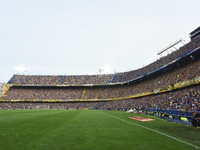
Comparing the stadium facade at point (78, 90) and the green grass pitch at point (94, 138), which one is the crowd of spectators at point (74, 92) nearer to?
the stadium facade at point (78, 90)

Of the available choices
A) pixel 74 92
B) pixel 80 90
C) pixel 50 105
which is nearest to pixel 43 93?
pixel 50 105

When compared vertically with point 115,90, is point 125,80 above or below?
above

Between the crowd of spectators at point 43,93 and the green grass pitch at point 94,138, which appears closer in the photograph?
the green grass pitch at point 94,138

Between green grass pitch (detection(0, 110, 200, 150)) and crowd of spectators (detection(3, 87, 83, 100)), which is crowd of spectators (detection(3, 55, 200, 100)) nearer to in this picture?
crowd of spectators (detection(3, 87, 83, 100))

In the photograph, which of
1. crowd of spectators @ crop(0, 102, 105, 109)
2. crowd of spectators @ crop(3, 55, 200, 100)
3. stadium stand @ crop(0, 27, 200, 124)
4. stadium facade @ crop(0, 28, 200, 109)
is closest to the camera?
stadium stand @ crop(0, 27, 200, 124)

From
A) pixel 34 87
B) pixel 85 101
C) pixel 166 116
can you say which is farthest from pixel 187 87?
pixel 34 87

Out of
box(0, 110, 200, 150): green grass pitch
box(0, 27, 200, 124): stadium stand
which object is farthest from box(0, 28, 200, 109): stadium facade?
box(0, 110, 200, 150): green grass pitch

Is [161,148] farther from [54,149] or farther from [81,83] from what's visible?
Answer: [81,83]

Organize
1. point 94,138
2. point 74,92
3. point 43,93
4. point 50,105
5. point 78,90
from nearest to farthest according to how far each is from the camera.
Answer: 1. point 94,138
2. point 50,105
3. point 43,93
4. point 74,92
5. point 78,90

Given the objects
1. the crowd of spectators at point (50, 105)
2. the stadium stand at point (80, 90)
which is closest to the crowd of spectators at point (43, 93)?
the stadium stand at point (80, 90)

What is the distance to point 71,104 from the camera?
6525cm

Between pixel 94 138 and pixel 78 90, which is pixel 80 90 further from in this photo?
pixel 94 138

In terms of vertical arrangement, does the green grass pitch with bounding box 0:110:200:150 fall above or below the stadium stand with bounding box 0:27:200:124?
below

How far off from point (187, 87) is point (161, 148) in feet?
88.6
